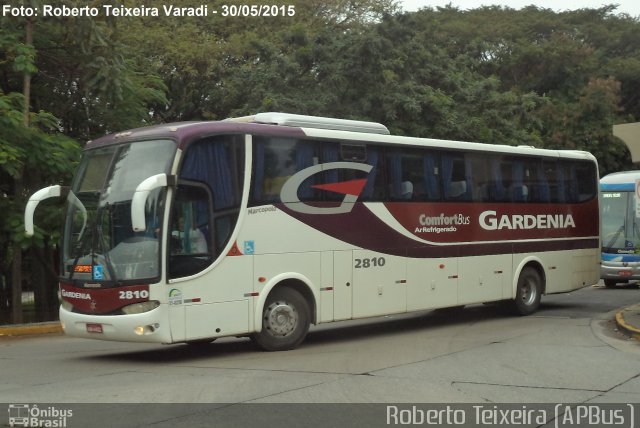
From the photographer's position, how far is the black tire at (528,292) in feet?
57.3

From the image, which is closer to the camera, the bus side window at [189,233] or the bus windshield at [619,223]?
the bus side window at [189,233]

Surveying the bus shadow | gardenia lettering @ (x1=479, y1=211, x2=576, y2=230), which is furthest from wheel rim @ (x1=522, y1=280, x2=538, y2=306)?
gardenia lettering @ (x1=479, y1=211, x2=576, y2=230)

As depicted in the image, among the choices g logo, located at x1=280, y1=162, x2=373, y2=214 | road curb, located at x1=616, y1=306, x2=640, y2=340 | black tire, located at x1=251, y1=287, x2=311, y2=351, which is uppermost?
g logo, located at x1=280, y1=162, x2=373, y2=214

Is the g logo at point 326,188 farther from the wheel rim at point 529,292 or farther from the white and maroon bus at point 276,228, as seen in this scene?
the wheel rim at point 529,292

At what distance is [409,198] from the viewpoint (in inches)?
584

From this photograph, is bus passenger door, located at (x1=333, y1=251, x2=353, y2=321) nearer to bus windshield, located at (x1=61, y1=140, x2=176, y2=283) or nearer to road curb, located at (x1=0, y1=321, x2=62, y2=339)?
bus windshield, located at (x1=61, y1=140, x2=176, y2=283)

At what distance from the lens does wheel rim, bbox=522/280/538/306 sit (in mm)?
17750

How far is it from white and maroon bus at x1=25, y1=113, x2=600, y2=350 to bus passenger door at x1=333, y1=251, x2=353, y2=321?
0.02 metres

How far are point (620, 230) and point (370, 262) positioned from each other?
566 inches

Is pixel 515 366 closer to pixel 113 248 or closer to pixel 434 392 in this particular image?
pixel 434 392

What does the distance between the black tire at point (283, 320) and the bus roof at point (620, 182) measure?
16.3 metres

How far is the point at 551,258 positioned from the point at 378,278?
564cm

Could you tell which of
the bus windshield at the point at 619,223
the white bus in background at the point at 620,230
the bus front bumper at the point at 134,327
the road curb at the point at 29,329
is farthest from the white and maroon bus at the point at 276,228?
the bus windshield at the point at 619,223
